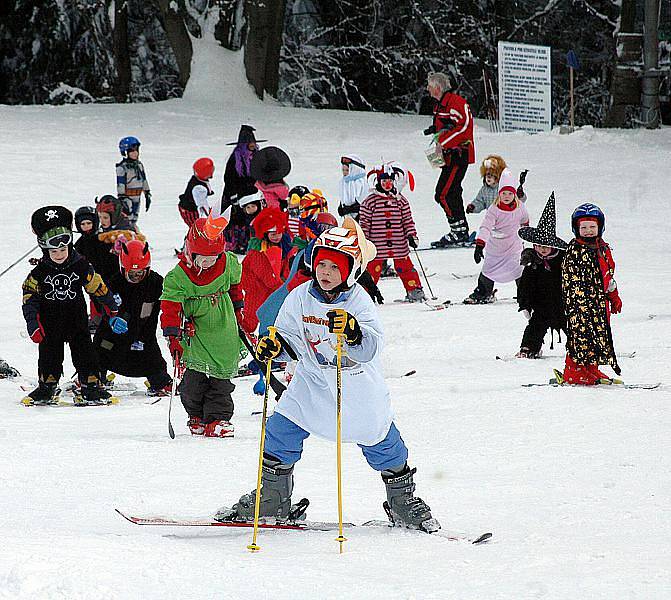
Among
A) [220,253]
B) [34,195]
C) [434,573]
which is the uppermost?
[220,253]

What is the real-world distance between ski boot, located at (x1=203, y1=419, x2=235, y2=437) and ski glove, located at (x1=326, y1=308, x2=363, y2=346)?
104 inches

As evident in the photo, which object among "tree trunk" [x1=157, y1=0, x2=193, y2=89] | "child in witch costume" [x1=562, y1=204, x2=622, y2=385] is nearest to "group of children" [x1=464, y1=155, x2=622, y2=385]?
"child in witch costume" [x1=562, y1=204, x2=622, y2=385]

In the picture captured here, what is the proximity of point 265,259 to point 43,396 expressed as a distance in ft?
5.92

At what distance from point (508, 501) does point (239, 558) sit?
59.0 inches

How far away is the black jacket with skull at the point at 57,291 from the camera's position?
26.3 feet

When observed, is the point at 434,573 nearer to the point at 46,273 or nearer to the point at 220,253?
the point at 220,253

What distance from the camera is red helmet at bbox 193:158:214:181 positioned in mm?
13867

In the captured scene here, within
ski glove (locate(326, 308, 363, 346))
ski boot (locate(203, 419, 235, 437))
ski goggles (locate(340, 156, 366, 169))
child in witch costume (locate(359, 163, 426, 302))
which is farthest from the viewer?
ski goggles (locate(340, 156, 366, 169))

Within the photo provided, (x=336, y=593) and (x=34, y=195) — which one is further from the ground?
(x=336, y=593)

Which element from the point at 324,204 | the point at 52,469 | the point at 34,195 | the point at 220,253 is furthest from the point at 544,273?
the point at 34,195

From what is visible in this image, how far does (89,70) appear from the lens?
96.7 ft

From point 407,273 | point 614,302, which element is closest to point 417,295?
point 407,273

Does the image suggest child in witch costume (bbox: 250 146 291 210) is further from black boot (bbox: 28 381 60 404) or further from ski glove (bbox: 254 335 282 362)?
ski glove (bbox: 254 335 282 362)

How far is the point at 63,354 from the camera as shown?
8.21 m
